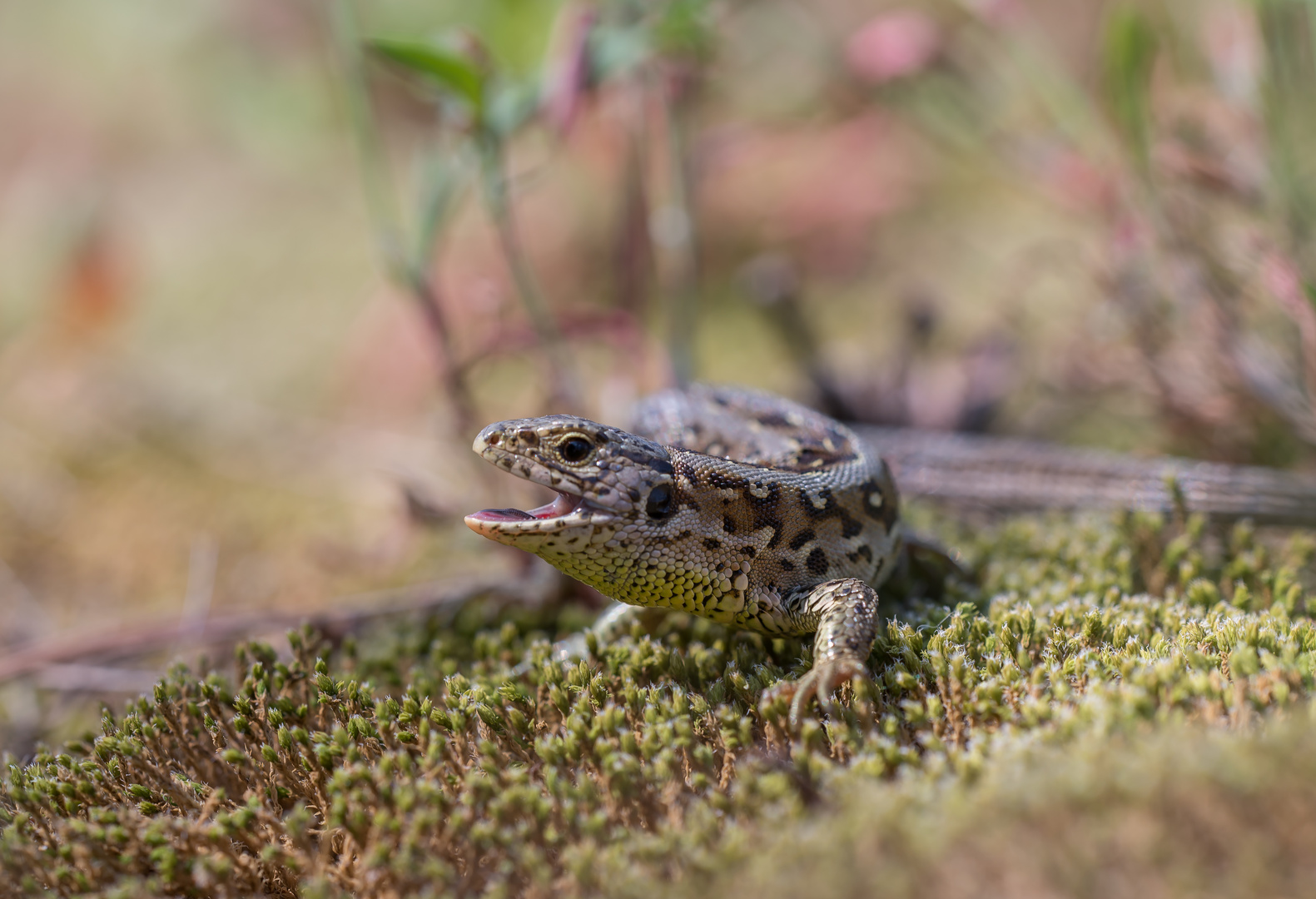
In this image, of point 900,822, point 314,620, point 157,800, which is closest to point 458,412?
point 314,620

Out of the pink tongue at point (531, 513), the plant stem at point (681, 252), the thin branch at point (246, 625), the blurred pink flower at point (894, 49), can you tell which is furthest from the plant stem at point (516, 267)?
the blurred pink flower at point (894, 49)

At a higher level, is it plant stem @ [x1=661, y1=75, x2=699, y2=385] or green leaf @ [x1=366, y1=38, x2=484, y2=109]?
green leaf @ [x1=366, y1=38, x2=484, y2=109]

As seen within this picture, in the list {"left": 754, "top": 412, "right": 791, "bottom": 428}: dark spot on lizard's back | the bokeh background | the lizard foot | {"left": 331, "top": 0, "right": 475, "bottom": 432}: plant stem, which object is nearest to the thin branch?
the bokeh background

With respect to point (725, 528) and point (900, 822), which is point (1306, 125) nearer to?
point (725, 528)

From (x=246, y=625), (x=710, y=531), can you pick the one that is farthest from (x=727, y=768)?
(x=246, y=625)

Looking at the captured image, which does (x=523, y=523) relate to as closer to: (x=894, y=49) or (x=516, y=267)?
(x=516, y=267)

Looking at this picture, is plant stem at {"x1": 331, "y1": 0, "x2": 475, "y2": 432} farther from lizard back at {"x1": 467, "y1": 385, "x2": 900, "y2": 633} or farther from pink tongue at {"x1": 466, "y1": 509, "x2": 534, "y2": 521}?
pink tongue at {"x1": 466, "y1": 509, "x2": 534, "y2": 521}

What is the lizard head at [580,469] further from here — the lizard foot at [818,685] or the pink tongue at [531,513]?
the lizard foot at [818,685]
